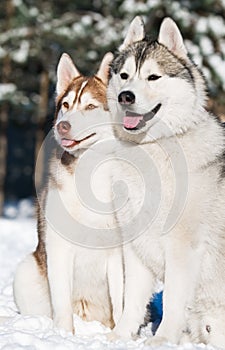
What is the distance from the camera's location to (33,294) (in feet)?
16.2

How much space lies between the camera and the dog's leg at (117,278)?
4711 mm

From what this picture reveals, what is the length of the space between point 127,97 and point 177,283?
3.98 ft

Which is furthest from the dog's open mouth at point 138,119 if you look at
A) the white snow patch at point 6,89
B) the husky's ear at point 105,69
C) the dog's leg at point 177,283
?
the white snow patch at point 6,89

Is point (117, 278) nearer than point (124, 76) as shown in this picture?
Answer: No

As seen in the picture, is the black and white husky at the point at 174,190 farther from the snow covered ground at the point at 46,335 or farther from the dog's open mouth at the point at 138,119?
the snow covered ground at the point at 46,335

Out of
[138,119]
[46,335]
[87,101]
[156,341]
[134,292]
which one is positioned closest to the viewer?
[156,341]

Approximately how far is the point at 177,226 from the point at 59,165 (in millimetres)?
1086

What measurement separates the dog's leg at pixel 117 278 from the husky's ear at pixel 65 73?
1334mm

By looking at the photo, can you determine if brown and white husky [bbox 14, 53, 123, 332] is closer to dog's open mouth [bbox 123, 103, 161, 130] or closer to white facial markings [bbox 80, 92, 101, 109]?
white facial markings [bbox 80, 92, 101, 109]

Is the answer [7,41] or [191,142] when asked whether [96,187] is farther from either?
[7,41]

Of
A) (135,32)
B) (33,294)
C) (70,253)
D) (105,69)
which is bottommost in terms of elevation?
(33,294)

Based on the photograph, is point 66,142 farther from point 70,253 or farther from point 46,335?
point 46,335

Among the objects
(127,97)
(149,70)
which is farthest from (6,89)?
(127,97)

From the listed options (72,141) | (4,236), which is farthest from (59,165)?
(4,236)
